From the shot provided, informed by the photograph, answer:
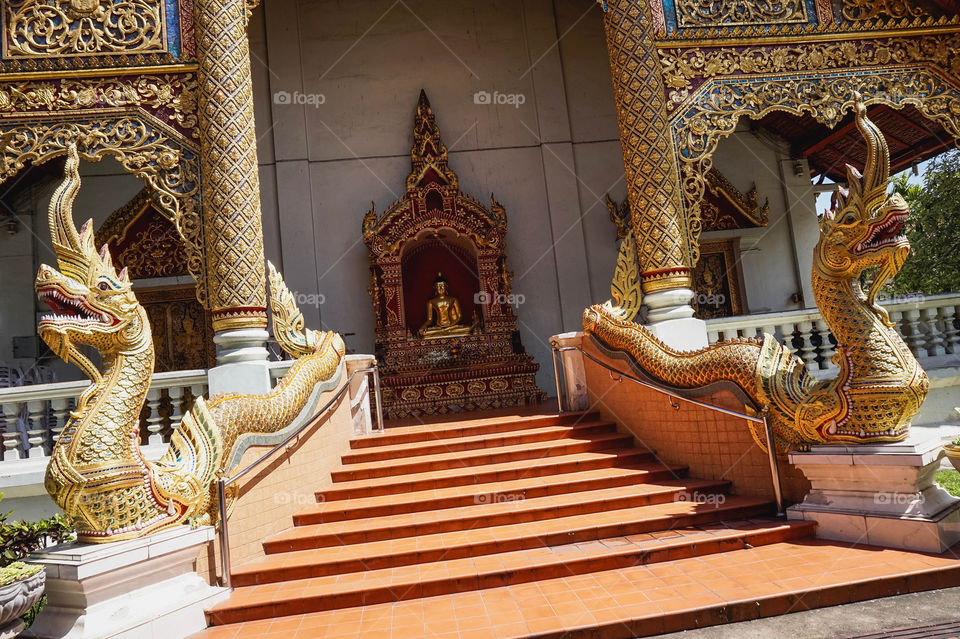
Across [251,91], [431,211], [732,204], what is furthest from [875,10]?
[251,91]

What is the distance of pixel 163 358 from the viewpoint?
895 centimetres

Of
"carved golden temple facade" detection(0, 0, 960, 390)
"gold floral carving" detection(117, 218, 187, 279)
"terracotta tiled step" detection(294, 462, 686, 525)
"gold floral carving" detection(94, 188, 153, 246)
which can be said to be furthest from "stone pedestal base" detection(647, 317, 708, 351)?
"gold floral carving" detection(94, 188, 153, 246)

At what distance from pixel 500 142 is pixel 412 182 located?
1.73 metres

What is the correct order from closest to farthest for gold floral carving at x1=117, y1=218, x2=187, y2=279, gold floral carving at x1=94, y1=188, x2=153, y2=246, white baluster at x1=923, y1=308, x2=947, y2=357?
white baluster at x1=923, y1=308, x2=947, y2=357
gold floral carving at x1=94, y1=188, x2=153, y2=246
gold floral carving at x1=117, y1=218, x2=187, y2=279

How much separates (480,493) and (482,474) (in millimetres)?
338

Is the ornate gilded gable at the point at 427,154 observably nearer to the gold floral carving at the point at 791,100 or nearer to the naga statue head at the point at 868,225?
the gold floral carving at the point at 791,100

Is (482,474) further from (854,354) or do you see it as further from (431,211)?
(431,211)

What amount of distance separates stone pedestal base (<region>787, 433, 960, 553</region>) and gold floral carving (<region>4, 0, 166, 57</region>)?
701cm

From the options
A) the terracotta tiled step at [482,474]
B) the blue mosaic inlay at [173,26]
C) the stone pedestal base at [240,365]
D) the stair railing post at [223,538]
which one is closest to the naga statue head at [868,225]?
the terracotta tiled step at [482,474]

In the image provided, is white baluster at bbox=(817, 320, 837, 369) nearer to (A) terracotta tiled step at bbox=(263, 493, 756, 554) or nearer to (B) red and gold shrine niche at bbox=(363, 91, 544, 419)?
(A) terracotta tiled step at bbox=(263, 493, 756, 554)

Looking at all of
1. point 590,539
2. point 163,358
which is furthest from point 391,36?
point 590,539

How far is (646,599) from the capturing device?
3.16 m

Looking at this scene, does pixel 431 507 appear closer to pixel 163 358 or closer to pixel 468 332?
pixel 468 332

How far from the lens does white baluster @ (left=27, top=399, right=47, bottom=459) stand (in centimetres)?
511
